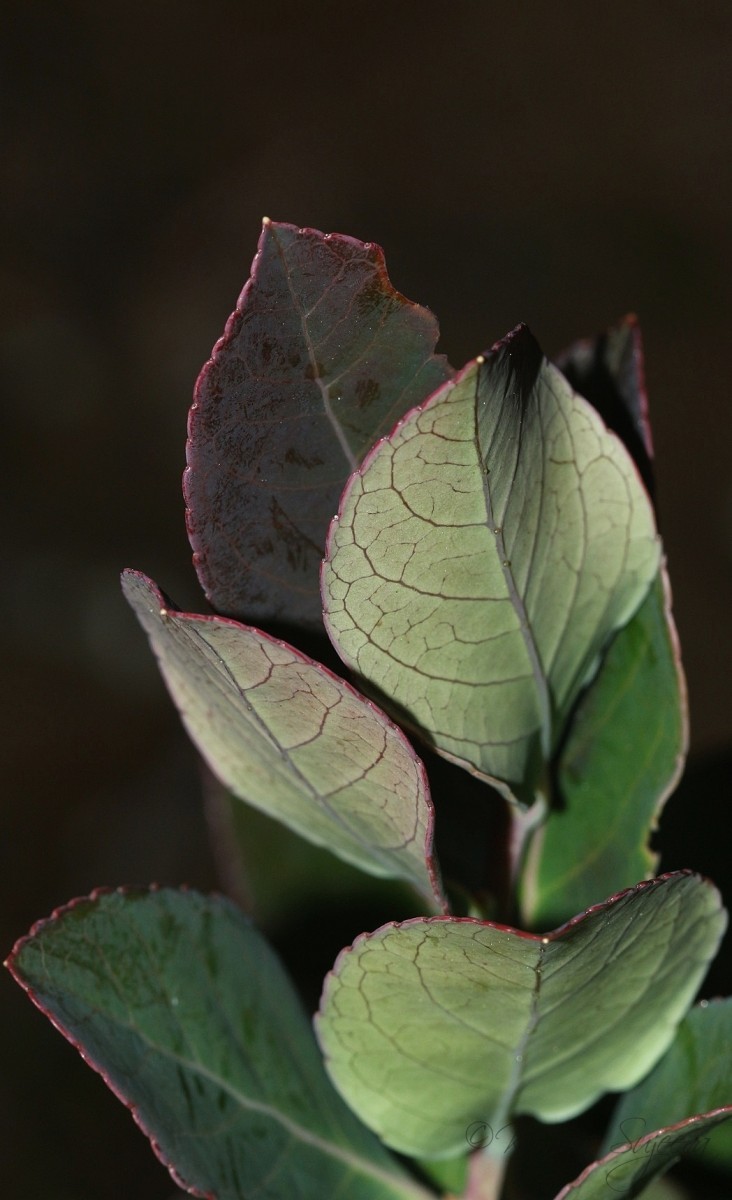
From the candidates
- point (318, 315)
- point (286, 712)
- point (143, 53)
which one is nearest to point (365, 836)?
point (286, 712)

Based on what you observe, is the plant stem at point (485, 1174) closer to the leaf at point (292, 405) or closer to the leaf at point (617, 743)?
the leaf at point (617, 743)

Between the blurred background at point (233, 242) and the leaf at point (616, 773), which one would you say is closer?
the leaf at point (616, 773)

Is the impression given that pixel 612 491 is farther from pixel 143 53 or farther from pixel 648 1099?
pixel 143 53

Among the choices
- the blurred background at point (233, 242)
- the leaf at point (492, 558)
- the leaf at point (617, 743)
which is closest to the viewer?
the leaf at point (492, 558)

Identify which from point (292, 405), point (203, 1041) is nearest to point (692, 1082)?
point (203, 1041)

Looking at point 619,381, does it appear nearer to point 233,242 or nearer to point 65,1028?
point 65,1028

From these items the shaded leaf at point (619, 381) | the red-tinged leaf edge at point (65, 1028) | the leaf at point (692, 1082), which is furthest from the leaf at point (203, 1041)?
the shaded leaf at point (619, 381)

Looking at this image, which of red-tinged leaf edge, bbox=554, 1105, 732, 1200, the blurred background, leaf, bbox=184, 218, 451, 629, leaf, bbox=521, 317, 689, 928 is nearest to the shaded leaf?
leaf, bbox=521, 317, 689, 928
